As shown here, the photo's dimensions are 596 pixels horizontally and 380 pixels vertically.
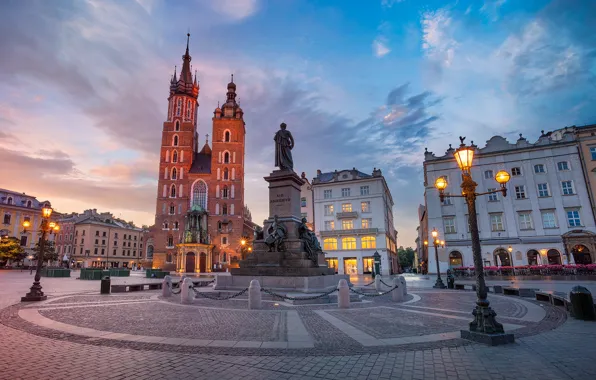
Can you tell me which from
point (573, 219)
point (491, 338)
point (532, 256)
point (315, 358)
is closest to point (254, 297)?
point (315, 358)

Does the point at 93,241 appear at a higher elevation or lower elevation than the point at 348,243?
higher

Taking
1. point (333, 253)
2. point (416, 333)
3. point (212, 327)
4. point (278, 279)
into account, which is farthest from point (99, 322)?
point (333, 253)

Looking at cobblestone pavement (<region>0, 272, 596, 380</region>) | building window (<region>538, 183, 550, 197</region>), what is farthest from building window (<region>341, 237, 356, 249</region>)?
cobblestone pavement (<region>0, 272, 596, 380</region>)

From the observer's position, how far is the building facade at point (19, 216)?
209 ft

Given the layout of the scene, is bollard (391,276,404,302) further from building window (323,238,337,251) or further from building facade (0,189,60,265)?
building facade (0,189,60,265)

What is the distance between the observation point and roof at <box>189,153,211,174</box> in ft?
227

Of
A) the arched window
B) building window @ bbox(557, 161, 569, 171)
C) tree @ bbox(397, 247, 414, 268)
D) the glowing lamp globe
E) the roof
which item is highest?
the roof

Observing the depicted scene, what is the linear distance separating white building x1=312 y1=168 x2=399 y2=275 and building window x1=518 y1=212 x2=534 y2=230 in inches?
685

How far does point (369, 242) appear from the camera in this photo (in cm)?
4881

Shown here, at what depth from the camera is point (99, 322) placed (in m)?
8.85

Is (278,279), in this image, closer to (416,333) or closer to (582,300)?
(416,333)

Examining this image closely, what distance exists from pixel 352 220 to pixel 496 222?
19.7 meters

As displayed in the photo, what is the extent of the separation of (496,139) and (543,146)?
5354 millimetres

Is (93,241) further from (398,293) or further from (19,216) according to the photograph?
(398,293)
